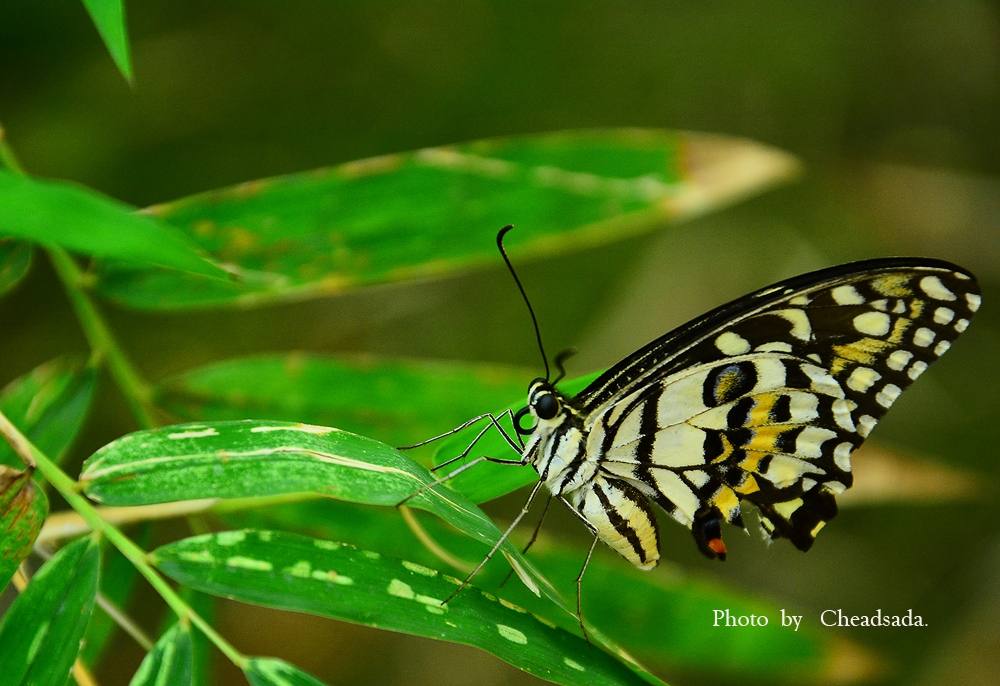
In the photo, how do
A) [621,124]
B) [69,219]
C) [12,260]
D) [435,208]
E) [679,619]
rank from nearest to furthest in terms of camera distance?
[69,219] < [12,260] < [435,208] < [679,619] < [621,124]

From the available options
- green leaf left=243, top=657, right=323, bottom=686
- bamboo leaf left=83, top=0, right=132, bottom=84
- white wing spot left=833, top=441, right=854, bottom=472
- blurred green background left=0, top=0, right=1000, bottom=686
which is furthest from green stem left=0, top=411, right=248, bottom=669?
blurred green background left=0, top=0, right=1000, bottom=686

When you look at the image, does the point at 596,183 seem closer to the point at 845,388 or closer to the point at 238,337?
the point at 845,388

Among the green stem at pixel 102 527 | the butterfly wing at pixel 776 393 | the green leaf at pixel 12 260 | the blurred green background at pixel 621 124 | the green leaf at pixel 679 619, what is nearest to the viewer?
the green stem at pixel 102 527

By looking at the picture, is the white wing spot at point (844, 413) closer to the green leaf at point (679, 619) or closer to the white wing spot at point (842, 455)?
the white wing spot at point (842, 455)

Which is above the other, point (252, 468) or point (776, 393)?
point (776, 393)

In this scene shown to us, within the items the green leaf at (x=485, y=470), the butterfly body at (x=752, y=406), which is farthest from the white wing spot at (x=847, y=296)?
the green leaf at (x=485, y=470)

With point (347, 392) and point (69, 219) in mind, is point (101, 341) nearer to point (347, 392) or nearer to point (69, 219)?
point (347, 392)

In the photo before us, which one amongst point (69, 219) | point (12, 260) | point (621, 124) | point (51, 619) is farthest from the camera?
point (621, 124)

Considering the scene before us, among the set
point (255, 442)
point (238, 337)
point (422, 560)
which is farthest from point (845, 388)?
point (238, 337)

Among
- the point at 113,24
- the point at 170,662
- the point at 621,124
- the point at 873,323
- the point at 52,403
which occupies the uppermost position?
the point at 621,124

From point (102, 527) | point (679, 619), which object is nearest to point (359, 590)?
point (102, 527)
